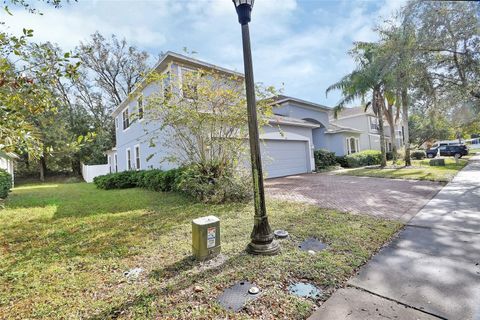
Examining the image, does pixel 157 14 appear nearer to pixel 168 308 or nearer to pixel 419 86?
pixel 168 308

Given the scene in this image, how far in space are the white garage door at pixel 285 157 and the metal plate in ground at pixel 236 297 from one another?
31.8ft

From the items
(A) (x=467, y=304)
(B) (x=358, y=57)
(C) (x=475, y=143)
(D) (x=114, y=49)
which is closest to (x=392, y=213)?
(A) (x=467, y=304)

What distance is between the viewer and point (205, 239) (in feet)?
12.3

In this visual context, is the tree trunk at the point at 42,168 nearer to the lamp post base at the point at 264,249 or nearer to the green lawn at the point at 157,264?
the green lawn at the point at 157,264

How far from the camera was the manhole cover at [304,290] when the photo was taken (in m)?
2.82

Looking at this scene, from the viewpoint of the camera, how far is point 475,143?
48.7 meters

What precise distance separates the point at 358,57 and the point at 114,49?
25.3 metres

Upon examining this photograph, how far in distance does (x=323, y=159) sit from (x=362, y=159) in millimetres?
4718

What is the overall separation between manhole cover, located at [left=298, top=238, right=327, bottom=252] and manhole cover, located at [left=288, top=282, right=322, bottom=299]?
1.07 meters

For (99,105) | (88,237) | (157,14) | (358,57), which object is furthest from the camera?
(99,105)

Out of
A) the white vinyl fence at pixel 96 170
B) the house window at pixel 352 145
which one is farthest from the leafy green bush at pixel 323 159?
the white vinyl fence at pixel 96 170

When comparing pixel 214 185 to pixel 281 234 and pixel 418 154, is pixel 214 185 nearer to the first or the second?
pixel 281 234

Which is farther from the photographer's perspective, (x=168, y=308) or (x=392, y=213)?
(x=392, y=213)

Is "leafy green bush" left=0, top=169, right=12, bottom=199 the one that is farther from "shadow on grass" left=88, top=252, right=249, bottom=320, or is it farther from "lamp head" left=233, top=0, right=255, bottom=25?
"lamp head" left=233, top=0, right=255, bottom=25
